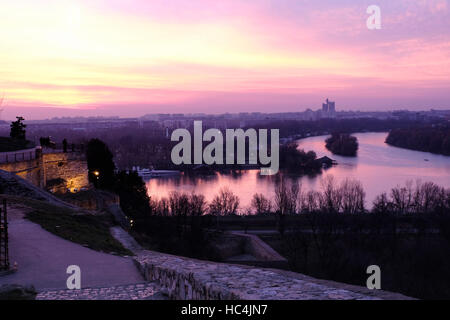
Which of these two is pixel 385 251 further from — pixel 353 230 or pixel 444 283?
pixel 444 283

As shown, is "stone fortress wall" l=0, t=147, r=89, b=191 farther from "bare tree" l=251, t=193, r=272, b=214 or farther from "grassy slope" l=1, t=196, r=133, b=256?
"bare tree" l=251, t=193, r=272, b=214

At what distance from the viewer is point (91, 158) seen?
45.1ft

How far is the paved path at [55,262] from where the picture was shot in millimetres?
3789

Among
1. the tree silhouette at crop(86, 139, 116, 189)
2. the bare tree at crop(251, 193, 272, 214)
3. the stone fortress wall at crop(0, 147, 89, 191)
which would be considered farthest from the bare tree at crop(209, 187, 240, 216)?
the stone fortress wall at crop(0, 147, 89, 191)

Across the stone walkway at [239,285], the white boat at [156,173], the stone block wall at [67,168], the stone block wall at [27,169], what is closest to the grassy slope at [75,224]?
the stone walkway at [239,285]

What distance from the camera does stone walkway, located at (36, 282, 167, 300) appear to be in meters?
3.32

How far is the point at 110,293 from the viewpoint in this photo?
3.43 meters

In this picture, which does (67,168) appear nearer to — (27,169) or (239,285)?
(27,169)

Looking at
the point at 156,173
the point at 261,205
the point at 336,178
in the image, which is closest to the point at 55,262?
the point at 261,205

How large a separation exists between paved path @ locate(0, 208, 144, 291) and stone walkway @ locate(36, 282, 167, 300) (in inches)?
6.2

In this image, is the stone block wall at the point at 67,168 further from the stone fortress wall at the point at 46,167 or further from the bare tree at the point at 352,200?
the bare tree at the point at 352,200

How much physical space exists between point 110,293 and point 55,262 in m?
1.15
